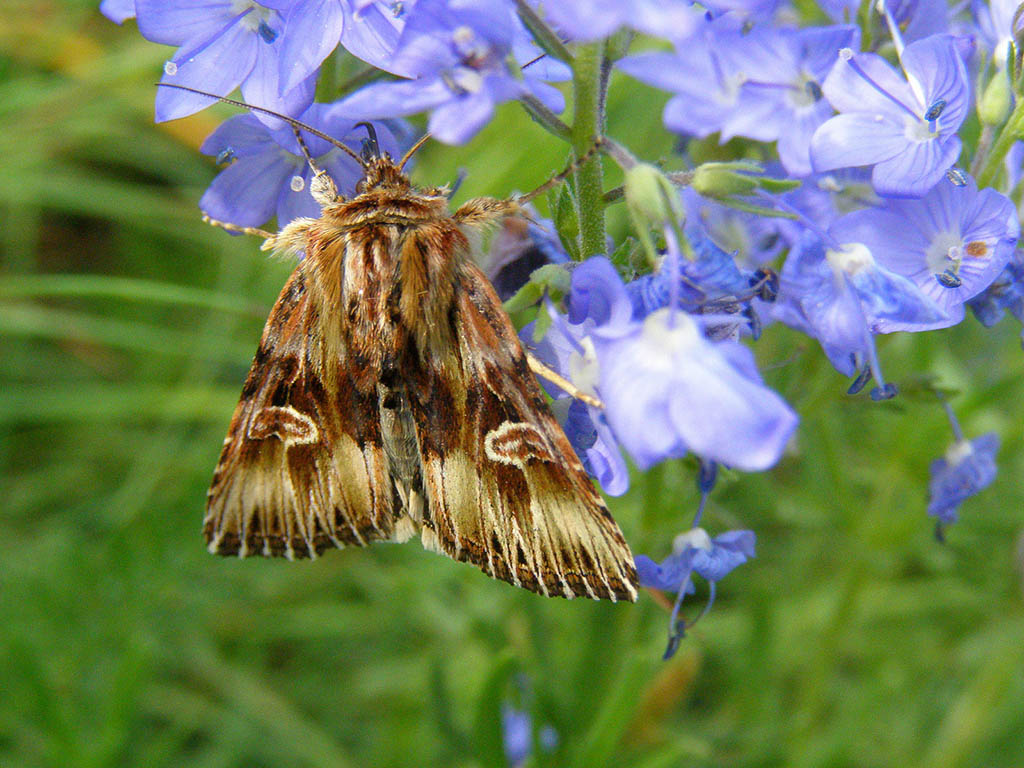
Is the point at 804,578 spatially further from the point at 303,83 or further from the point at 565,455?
the point at 303,83

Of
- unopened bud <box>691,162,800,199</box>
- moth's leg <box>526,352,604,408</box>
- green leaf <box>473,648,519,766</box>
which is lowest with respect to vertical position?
green leaf <box>473,648,519,766</box>

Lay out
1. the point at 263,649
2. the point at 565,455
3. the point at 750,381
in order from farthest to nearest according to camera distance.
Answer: the point at 263,649 → the point at 565,455 → the point at 750,381

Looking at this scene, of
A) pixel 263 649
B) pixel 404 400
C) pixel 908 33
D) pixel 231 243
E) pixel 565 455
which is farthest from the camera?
pixel 231 243

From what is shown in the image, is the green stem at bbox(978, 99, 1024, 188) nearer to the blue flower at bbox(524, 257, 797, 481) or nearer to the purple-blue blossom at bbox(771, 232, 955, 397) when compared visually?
the purple-blue blossom at bbox(771, 232, 955, 397)

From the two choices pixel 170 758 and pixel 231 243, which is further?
pixel 231 243

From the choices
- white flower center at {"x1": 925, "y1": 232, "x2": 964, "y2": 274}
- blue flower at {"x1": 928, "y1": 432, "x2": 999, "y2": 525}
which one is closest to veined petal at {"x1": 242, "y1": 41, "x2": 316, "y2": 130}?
white flower center at {"x1": 925, "y1": 232, "x2": 964, "y2": 274}

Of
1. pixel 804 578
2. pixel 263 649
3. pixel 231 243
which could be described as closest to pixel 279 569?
pixel 263 649

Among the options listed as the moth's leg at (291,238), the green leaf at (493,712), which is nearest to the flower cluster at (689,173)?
the moth's leg at (291,238)

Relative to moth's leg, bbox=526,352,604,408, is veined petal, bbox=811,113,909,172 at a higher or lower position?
higher
